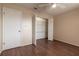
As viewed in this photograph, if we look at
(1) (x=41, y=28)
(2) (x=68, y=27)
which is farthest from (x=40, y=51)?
(1) (x=41, y=28)

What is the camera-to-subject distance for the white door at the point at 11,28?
167 inches

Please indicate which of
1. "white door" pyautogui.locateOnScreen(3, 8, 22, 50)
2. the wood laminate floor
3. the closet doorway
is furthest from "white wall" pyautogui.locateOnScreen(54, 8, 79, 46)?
"white door" pyautogui.locateOnScreen(3, 8, 22, 50)

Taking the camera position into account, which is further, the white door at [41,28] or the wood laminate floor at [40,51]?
the white door at [41,28]

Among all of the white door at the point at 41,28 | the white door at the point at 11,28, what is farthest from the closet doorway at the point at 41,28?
the white door at the point at 11,28

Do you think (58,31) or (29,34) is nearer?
(29,34)

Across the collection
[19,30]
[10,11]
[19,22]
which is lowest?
[19,30]

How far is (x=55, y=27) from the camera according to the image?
23.6ft

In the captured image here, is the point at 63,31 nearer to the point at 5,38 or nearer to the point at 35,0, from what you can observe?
the point at 5,38

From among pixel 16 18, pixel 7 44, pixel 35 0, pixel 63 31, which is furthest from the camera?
pixel 63 31

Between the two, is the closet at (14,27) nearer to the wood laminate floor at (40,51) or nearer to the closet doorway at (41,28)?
the wood laminate floor at (40,51)

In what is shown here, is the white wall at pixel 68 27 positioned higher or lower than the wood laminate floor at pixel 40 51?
higher

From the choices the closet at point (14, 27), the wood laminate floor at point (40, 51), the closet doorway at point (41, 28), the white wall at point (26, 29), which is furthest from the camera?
the closet doorway at point (41, 28)

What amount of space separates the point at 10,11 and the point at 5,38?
129 centimetres

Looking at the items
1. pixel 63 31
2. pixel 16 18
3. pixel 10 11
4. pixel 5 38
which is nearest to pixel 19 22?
pixel 16 18
